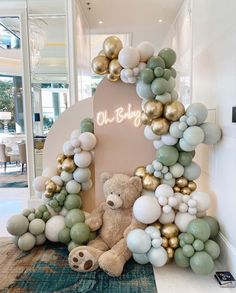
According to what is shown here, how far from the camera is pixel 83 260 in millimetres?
1877

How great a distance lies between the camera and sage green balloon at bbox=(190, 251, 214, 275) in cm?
174

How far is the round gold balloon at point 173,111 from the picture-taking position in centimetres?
195

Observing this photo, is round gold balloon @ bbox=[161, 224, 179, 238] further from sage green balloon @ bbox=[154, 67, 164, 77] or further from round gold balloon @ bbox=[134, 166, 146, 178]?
sage green balloon @ bbox=[154, 67, 164, 77]

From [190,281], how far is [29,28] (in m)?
3.69

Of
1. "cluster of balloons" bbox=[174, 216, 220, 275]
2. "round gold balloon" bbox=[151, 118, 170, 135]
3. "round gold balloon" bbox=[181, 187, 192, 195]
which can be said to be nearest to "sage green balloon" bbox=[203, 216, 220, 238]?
A: "cluster of balloons" bbox=[174, 216, 220, 275]

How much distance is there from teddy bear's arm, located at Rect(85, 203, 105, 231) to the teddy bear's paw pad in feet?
0.91

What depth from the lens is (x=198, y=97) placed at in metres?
2.63

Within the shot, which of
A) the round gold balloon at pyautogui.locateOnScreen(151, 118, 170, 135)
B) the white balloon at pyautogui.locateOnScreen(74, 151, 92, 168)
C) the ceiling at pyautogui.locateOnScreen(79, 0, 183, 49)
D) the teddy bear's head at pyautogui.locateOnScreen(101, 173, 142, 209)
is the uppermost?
the ceiling at pyautogui.locateOnScreen(79, 0, 183, 49)

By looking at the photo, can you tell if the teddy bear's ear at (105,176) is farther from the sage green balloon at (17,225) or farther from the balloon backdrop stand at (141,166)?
the sage green balloon at (17,225)

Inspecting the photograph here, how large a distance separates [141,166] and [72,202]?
0.67 metres

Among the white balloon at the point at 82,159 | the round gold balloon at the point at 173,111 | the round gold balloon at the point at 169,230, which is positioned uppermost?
the round gold balloon at the point at 173,111

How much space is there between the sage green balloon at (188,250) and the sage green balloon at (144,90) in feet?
3.60

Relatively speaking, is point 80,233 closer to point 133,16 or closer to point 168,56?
point 168,56

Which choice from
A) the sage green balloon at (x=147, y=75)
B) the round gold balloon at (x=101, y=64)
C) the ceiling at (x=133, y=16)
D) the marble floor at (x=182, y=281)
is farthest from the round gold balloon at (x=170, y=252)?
the ceiling at (x=133, y=16)
